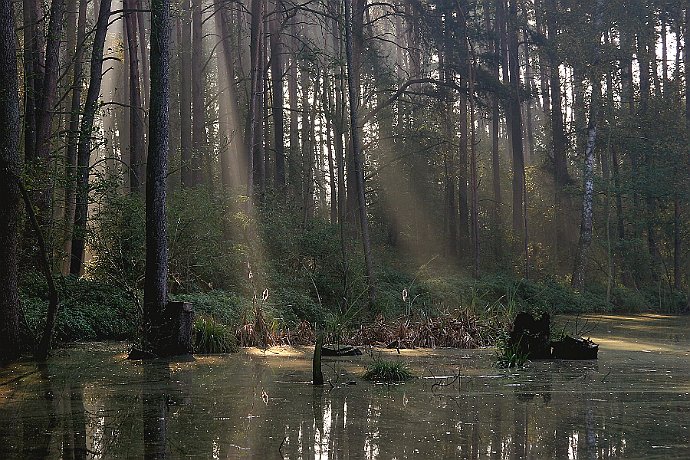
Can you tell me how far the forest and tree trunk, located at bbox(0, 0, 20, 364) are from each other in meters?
0.03

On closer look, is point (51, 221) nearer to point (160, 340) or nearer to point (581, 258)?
point (160, 340)

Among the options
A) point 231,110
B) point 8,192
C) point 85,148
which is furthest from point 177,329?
point 231,110

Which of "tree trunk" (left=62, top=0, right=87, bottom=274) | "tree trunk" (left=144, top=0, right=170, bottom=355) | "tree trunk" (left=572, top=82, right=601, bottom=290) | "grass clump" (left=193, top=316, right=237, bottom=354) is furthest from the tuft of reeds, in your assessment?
"tree trunk" (left=572, top=82, right=601, bottom=290)

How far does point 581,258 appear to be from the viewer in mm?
30016

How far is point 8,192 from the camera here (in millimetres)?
10961

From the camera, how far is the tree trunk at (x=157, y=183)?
12.1 meters

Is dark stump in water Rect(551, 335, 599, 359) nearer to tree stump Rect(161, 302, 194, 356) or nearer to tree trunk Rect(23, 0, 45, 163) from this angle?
tree stump Rect(161, 302, 194, 356)

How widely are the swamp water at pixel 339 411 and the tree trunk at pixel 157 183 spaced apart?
4.12 ft

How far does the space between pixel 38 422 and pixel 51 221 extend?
9117mm

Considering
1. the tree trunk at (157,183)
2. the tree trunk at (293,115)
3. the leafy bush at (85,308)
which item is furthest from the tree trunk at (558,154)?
the tree trunk at (157,183)

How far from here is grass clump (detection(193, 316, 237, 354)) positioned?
40.9 feet

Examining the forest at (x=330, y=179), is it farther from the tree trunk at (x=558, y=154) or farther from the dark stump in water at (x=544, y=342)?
the dark stump in water at (x=544, y=342)

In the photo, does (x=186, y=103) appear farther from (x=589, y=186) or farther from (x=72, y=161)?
(x=589, y=186)

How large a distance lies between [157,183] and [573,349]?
238 inches
